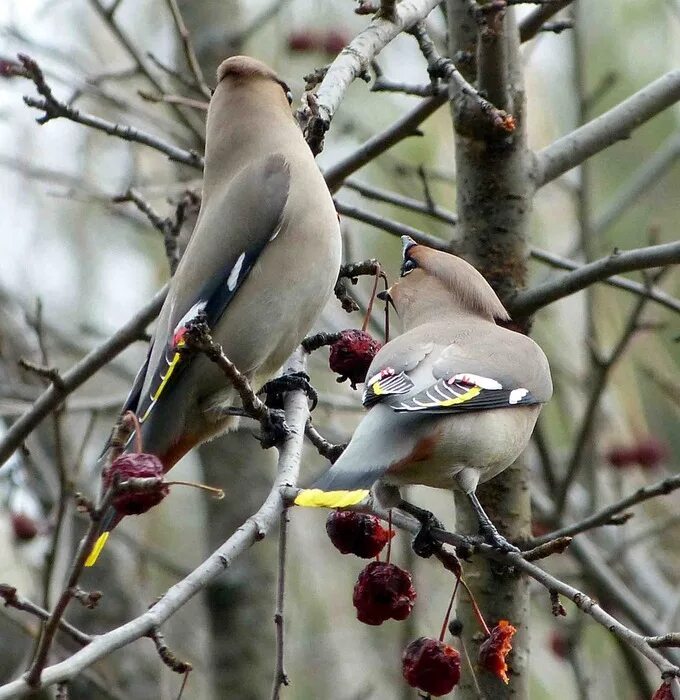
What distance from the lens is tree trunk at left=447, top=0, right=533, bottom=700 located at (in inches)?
124

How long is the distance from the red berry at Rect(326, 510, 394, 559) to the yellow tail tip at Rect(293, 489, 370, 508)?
0.99ft

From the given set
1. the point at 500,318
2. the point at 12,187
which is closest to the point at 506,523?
the point at 500,318

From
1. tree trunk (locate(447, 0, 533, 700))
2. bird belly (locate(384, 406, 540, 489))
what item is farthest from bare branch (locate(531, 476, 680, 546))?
bird belly (locate(384, 406, 540, 489))

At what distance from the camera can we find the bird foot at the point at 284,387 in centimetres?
313

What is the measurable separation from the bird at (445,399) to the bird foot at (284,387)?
0.97 ft

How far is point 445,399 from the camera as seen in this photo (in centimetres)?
276

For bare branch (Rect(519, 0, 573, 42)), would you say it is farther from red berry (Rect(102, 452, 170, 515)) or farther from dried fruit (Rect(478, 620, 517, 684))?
red berry (Rect(102, 452, 170, 515))

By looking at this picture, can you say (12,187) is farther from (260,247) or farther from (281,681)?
(281,681)

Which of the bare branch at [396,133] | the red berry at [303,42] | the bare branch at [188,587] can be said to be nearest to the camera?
the bare branch at [188,587]

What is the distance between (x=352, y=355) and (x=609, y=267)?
0.64 m

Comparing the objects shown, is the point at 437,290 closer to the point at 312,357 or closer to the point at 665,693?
Result: the point at 665,693

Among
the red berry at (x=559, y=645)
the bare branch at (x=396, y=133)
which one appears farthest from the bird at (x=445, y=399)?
the red berry at (x=559, y=645)

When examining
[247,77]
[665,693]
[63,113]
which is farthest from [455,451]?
[247,77]

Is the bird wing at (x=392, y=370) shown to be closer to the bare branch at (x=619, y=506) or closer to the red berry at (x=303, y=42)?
the bare branch at (x=619, y=506)
